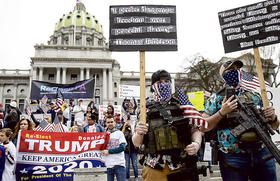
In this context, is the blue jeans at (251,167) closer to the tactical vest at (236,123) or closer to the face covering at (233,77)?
the tactical vest at (236,123)

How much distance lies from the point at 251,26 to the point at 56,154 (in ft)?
15.9

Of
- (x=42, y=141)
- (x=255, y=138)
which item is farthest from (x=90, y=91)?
(x=255, y=138)

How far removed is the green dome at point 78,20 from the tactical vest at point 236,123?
7742 cm

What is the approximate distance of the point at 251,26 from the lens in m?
4.05

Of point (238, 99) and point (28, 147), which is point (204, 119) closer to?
point (238, 99)

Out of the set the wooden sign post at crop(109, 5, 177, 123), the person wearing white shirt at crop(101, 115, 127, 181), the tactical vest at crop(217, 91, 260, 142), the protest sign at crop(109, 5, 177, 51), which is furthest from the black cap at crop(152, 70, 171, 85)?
the person wearing white shirt at crop(101, 115, 127, 181)

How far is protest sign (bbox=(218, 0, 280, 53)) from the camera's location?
3.95 m

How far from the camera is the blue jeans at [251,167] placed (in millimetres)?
2650

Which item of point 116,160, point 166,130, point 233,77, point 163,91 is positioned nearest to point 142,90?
point 163,91

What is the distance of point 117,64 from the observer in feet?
203

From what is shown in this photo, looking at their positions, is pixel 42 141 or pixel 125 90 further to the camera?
pixel 125 90

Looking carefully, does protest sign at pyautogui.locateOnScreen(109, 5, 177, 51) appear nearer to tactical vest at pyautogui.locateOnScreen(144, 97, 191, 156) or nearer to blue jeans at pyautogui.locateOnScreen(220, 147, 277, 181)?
tactical vest at pyautogui.locateOnScreen(144, 97, 191, 156)

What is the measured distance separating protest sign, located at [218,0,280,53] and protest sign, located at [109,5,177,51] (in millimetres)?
1315

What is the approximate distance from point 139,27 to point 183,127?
1538mm
